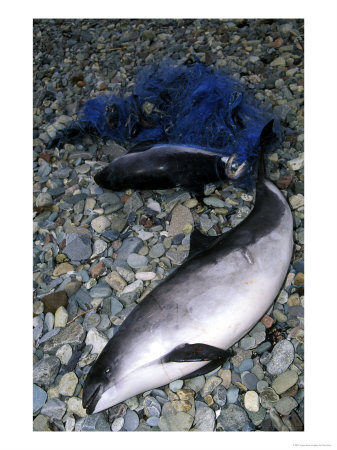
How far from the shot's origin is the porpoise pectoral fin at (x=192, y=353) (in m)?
2.39

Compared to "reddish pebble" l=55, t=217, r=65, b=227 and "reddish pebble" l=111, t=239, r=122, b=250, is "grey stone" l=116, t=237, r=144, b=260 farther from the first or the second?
"reddish pebble" l=55, t=217, r=65, b=227

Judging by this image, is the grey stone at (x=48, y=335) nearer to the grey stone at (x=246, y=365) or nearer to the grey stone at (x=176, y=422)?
the grey stone at (x=176, y=422)

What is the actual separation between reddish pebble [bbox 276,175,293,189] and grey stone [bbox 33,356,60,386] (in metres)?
2.43

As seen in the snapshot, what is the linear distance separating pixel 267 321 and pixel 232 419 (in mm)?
692

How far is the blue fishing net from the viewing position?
13.3ft

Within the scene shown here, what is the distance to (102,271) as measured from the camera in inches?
129

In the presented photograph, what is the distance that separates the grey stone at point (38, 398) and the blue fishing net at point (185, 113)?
8.24ft

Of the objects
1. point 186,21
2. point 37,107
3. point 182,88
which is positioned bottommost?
point 37,107

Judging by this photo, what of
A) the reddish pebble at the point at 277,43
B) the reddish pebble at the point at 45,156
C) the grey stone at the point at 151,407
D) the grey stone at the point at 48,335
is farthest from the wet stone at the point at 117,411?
the reddish pebble at the point at 277,43

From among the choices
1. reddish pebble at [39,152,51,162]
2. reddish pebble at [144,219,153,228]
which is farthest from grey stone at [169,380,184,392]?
reddish pebble at [39,152,51,162]

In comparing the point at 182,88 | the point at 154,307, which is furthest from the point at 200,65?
the point at 154,307

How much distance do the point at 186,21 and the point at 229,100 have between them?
2.40 meters

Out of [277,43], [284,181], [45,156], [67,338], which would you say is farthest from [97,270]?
[277,43]
